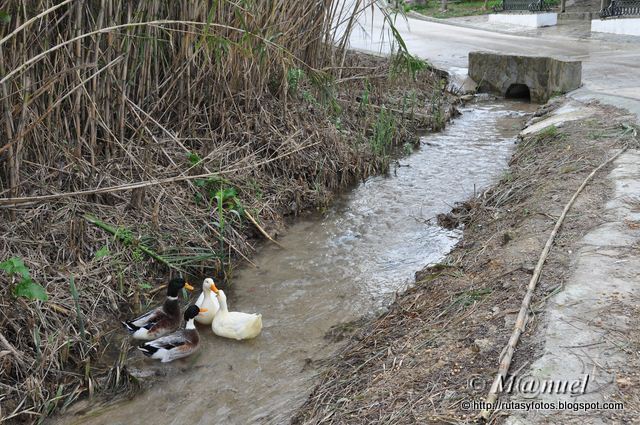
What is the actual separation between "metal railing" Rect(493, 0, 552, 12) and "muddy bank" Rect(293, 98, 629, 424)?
18543 millimetres

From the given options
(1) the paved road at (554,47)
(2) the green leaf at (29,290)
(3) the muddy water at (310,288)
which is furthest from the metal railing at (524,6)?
(2) the green leaf at (29,290)

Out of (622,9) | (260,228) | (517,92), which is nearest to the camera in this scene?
(260,228)

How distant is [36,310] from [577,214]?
340 centimetres

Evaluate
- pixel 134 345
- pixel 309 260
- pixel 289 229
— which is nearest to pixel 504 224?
pixel 309 260

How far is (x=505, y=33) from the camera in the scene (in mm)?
19797

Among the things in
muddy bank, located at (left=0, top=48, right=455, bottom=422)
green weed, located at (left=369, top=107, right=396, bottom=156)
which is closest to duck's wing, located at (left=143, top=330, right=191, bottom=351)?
muddy bank, located at (left=0, top=48, right=455, bottom=422)

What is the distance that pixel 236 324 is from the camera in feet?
14.2

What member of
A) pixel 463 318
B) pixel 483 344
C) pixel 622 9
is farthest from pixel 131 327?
pixel 622 9

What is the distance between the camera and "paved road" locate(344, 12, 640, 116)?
9453 millimetres

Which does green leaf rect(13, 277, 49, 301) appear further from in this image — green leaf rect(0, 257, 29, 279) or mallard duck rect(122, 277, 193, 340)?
mallard duck rect(122, 277, 193, 340)

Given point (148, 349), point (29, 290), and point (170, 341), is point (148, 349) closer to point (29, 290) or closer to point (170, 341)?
point (170, 341)

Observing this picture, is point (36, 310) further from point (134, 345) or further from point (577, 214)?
point (577, 214)

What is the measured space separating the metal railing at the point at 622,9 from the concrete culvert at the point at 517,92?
7.06 metres

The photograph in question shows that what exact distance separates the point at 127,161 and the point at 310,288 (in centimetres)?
169
